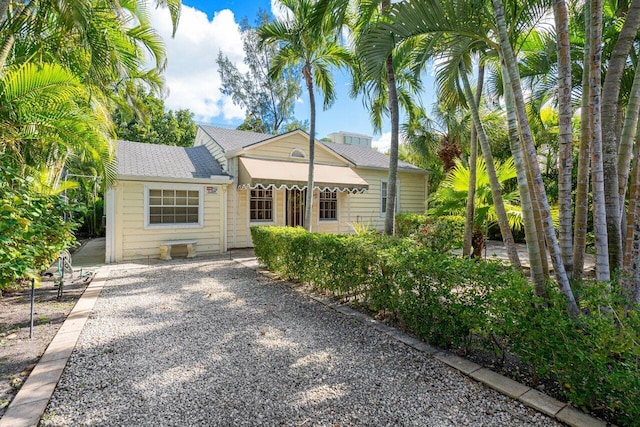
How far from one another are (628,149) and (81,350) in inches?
336

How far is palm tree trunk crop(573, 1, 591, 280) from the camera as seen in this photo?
4188 millimetres

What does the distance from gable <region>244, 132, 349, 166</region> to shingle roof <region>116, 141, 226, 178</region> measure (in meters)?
2.18

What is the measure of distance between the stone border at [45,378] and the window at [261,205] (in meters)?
9.88

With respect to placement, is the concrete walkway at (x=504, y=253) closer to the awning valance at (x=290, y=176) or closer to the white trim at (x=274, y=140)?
the awning valance at (x=290, y=176)

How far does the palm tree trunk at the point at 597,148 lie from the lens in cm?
393

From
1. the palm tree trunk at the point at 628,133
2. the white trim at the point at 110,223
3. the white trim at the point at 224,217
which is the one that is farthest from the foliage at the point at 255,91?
the palm tree trunk at the point at 628,133

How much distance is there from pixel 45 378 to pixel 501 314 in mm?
6047

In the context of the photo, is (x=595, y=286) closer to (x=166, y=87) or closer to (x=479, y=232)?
(x=479, y=232)

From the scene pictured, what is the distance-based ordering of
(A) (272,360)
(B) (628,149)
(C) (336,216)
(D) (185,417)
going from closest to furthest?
1. (D) (185,417)
2. (B) (628,149)
3. (A) (272,360)
4. (C) (336,216)

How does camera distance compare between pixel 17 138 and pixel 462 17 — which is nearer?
pixel 462 17

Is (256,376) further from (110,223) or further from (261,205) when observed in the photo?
(261,205)

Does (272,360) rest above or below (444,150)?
below

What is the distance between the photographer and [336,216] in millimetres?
18969

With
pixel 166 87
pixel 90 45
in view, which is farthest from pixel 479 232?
pixel 166 87
